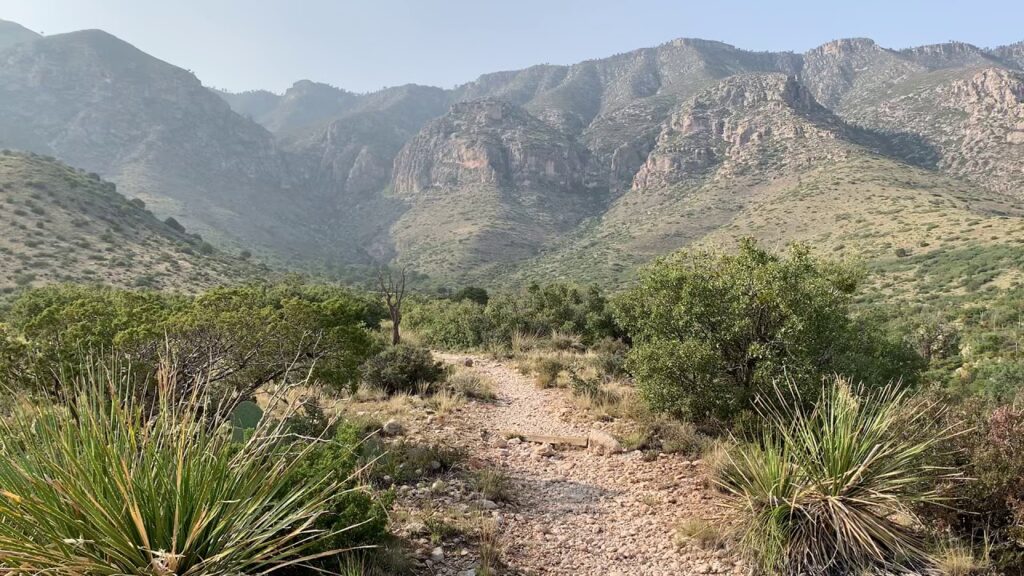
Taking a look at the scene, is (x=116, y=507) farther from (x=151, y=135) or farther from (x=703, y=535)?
(x=151, y=135)

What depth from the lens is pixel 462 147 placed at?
404 ft

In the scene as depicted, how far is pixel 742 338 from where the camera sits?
7.29 meters

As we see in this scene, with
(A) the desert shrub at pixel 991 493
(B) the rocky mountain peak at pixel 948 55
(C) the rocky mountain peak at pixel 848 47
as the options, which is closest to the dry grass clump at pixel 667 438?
(A) the desert shrub at pixel 991 493

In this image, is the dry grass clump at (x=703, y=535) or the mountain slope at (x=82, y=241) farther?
the mountain slope at (x=82, y=241)

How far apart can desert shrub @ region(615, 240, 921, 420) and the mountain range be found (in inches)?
1206

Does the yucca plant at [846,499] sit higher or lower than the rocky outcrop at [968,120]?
lower

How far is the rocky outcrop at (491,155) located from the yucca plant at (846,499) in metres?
109

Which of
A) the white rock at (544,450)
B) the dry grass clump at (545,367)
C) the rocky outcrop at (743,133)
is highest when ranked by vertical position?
the rocky outcrop at (743,133)

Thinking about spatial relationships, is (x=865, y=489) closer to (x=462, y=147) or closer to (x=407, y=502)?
(x=407, y=502)

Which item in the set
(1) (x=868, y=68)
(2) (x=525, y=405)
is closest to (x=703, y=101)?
(1) (x=868, y=68)

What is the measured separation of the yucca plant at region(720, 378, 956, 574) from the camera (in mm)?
3969

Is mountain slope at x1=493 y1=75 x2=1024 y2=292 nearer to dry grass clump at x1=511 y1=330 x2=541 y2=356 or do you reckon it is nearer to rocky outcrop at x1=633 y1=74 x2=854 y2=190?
rocky outcrop at x1=633 y1=74 x2=854 y2=190

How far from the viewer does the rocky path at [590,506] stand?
463cm

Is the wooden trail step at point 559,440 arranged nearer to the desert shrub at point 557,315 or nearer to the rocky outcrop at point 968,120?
the desert shrub at point 557,315
